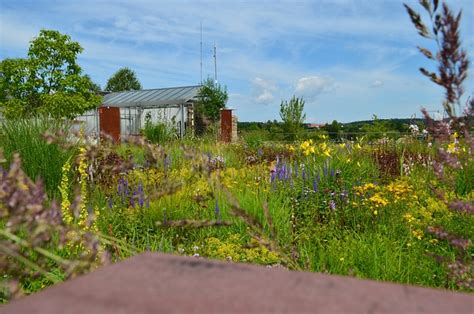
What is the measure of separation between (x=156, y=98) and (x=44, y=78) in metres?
6.90

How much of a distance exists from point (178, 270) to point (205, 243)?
282 centimetres

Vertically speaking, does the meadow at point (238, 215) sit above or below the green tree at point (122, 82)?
below

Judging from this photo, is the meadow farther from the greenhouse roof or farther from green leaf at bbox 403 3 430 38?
the greenhouse roof

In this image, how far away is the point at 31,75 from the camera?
25406 millimetres

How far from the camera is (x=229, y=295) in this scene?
0.70 m

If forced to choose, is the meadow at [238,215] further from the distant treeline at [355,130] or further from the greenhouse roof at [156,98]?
the greenhouse roof at [156,98]

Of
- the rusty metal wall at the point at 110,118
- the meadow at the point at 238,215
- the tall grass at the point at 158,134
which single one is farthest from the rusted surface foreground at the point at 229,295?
the rusty metal wall at the point at 110,118

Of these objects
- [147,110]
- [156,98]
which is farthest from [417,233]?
[156,98]

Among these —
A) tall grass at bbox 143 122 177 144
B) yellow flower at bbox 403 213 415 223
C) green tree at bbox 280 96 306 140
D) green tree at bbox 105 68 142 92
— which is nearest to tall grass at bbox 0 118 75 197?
yellow flower at bbox 403 213 415 223

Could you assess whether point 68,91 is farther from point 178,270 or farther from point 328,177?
point 178,270

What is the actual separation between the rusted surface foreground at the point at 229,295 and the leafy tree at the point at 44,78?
25.6m

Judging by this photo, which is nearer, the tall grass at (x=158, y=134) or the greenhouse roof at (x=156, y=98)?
the tall grass at (x=158, y=134)

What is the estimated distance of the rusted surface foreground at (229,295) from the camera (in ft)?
2.15

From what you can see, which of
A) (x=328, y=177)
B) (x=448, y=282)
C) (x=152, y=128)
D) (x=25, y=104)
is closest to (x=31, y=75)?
(x=25, y=104)
